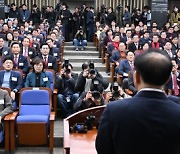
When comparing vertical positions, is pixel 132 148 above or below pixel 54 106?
above

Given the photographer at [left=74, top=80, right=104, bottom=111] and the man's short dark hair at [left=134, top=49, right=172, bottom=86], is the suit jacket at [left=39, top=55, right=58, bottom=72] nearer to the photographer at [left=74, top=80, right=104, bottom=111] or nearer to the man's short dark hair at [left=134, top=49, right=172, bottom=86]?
the photographer at [left=74, top=80, right=104, bottom=111]

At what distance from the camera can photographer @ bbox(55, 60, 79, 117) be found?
543cm

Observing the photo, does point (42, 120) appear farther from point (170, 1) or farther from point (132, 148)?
point (170, 1)

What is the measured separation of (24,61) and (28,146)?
210cm

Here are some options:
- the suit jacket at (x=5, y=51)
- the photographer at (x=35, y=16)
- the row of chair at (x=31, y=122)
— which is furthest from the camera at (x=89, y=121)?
the photographer at (x=35, y=16)

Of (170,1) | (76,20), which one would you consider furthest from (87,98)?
(170,1)

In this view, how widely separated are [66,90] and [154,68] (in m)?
4.17

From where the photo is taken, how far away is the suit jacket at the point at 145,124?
1429 millimetres

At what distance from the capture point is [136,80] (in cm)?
152

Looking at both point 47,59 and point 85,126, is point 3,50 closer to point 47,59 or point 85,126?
point 47,59

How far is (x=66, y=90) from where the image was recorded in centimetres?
556

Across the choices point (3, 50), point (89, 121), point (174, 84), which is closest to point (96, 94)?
point (89, 121)

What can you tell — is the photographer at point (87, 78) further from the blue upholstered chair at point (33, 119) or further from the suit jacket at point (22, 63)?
the suit jacket at point (22, 63)

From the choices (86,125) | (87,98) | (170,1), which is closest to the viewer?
(86,125)
